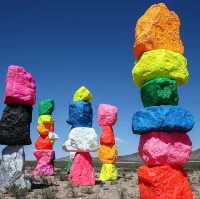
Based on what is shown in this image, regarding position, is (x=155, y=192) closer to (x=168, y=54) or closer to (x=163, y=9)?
(x=168, y=54)

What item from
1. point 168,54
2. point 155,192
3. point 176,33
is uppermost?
point 176,33

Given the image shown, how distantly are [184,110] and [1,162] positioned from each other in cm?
813

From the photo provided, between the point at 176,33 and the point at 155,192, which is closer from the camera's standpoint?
the point at 155,192

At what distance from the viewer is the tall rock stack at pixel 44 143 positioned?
20.5 m

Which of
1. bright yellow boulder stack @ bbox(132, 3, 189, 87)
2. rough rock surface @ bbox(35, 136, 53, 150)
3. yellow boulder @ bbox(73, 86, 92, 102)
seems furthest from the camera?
rough rock surface @ bbox(35, 136, 53, 150)

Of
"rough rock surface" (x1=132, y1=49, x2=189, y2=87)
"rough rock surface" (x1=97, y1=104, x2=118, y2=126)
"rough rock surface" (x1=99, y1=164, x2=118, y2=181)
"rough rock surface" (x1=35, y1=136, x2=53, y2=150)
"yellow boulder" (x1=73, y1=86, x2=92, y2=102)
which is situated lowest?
"rough rock surface" (x1=99, y1=164, x2=118, y2=181)

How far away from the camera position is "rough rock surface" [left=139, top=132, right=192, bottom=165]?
6.60 meters

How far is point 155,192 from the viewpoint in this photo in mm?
6516

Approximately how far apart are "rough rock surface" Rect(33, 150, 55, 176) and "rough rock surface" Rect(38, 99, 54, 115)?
6.42ft

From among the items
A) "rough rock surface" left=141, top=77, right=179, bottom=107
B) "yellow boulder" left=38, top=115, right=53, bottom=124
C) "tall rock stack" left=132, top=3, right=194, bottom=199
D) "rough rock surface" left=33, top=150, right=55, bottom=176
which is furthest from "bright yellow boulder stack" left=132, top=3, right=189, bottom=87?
"rough rock surface" left=33, top=150, right=55, bottom=176

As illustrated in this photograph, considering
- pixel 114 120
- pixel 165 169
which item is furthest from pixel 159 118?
pixel 114 120

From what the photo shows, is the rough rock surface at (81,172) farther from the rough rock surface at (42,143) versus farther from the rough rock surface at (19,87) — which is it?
the rough rock surface at (42,143)

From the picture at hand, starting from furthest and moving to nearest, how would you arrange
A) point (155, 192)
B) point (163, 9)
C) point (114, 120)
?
1. point (114, 120)
2. point (163, 9)
3. point (155, 192)

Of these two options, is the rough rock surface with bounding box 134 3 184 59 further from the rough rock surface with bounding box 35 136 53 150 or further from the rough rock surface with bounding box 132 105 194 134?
the rough rock surface with bounding box 35 136 53 150
